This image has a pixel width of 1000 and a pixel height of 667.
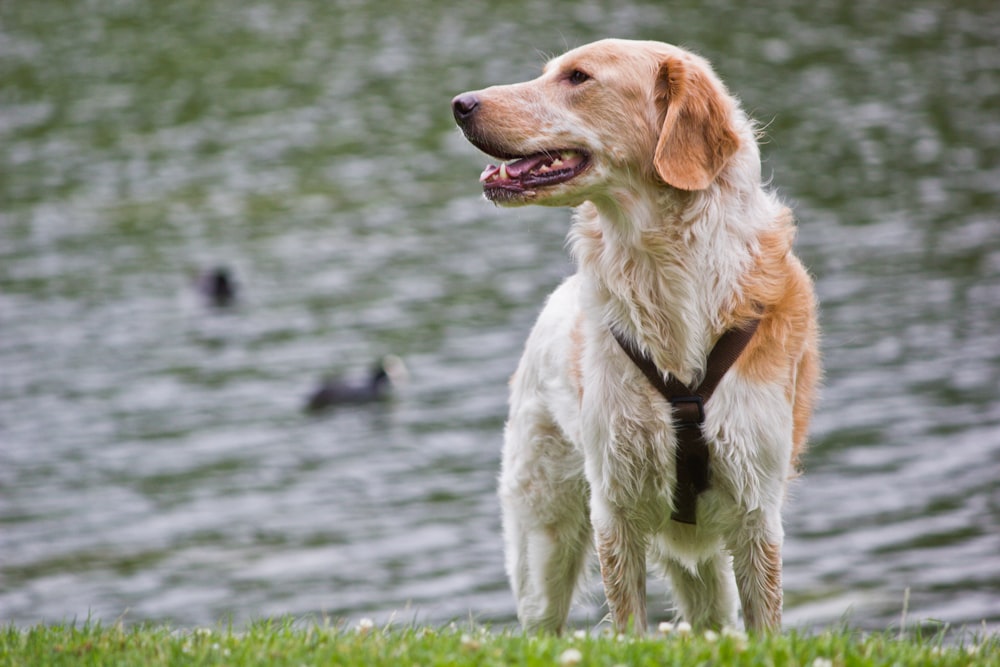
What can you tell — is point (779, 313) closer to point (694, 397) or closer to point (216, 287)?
point (694, 397)

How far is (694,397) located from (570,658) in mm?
1242

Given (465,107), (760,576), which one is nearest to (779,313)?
(760,576)

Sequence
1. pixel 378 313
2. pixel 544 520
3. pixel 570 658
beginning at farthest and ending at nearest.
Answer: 1. pixel 378 313
2. pixel 544 520
3. pixel 570 658

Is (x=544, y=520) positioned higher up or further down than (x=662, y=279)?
further down

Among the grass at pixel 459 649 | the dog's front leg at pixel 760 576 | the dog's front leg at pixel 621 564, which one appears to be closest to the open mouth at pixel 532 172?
the dog's front leg at pixel 621 564

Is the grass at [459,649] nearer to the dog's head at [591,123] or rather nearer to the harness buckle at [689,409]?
the harness buckle at [689,409]

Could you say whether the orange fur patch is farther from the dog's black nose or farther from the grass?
the dog's black nose

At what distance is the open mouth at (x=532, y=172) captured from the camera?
17.4 feet

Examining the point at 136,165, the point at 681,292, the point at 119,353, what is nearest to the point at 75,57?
the point at 136,165

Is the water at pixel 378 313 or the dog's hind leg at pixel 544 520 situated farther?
the water at pixel 378 313

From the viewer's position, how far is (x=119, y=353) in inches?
709

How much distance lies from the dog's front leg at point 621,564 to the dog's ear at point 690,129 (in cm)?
131

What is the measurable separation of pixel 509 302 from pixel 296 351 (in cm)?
278

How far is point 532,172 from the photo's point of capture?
535cm
